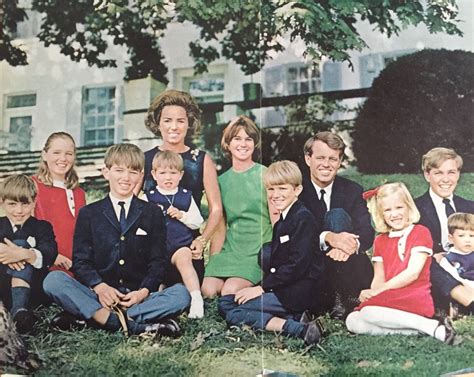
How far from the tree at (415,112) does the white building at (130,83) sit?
0.13 metres

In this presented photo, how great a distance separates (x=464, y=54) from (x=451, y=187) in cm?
117

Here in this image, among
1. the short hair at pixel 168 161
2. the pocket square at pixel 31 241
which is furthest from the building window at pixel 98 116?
the pocket square at pixel 31 241

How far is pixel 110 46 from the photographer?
6.08 m

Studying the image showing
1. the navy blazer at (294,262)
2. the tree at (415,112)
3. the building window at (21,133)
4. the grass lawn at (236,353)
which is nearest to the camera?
the grass lawn at (236,353)

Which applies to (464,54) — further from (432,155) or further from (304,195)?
(304,195)

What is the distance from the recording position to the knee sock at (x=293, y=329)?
A: 5.61m

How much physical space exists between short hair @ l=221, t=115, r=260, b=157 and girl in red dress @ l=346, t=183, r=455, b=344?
1.12 metres

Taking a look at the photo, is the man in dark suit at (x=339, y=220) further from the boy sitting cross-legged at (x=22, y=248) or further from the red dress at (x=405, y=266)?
the boy sitting cross-legged at (x=22, y=248)

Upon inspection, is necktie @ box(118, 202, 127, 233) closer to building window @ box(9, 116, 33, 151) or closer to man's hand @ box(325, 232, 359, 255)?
building window @ box(9, 116, 33, 151)

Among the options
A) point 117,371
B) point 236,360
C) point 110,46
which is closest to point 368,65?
point 110,46

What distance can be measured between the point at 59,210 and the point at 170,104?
1349mm

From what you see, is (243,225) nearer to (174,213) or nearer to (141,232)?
(174,213)

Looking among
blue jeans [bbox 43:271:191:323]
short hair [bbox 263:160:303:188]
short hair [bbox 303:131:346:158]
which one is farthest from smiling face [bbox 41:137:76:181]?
→ short hair [bbox 303:131:346:158]

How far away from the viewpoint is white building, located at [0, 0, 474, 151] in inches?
232
